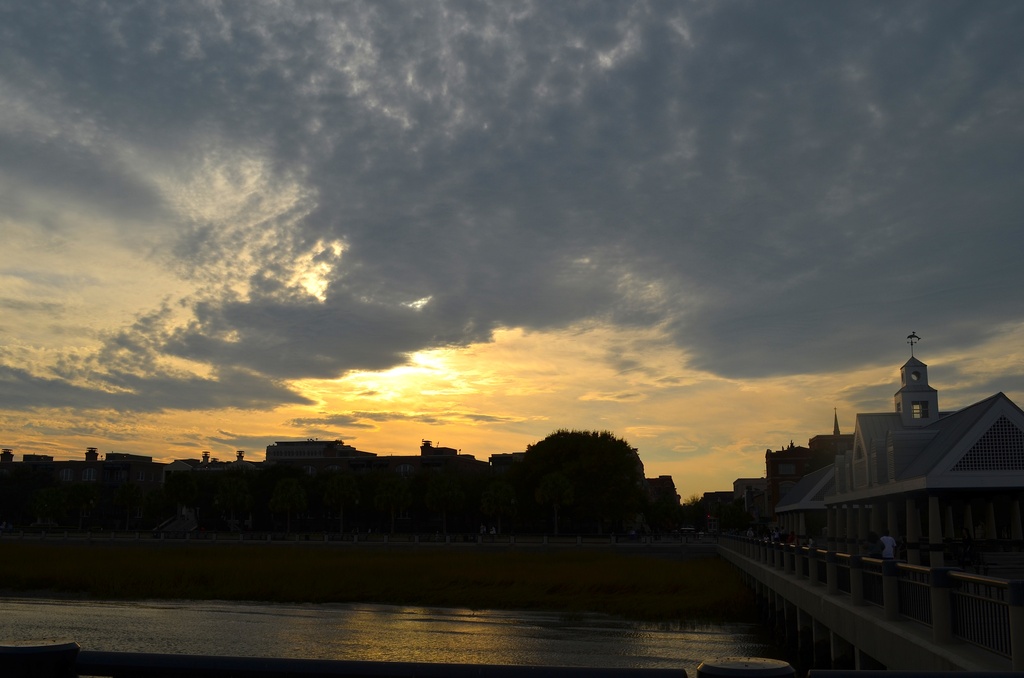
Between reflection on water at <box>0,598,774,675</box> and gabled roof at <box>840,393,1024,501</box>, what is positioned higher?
gabled roof at <box>840,393,1024,501</box>

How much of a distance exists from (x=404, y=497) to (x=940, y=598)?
94.9 meters

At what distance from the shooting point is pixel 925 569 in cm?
1179

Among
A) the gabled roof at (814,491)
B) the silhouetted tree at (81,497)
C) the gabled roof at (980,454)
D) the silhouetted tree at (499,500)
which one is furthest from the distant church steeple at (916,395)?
the silhouetted tree at (81,497)

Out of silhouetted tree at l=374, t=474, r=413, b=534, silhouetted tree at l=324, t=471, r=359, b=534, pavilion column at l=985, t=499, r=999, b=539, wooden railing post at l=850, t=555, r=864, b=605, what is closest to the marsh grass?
pavilion column at l=985, t=499, r=999, b=539

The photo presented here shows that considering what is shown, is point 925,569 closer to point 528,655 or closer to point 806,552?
point 806,552

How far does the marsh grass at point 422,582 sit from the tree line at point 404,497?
128 feet

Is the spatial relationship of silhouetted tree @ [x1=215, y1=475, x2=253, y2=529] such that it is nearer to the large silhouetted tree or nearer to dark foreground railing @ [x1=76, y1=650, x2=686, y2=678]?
the large silhouetted tree

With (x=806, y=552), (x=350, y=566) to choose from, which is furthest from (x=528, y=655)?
(x=350, y=566)

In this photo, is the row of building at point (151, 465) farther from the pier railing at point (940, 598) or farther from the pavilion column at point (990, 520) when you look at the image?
the pier railing at point (940, 598)

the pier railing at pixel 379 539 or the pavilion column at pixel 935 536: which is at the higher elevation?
the pavilion column at pixel 935 536

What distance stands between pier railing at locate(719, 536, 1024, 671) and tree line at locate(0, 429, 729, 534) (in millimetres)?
75734

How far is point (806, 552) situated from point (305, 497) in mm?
90666

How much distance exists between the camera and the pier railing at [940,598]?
8922 millimetres

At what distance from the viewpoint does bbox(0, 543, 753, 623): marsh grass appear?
39.3 m
